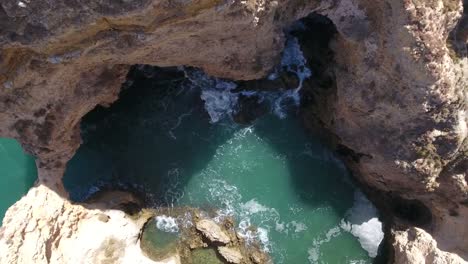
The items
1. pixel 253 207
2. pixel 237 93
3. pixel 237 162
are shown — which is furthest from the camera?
pixel 237 93

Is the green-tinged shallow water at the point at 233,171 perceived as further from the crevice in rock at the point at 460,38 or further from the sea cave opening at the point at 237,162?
the crevice in rock at the point at 460,38

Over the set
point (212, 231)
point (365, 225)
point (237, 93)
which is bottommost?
point (212, 231)

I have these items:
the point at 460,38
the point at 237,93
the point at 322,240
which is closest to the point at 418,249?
the point at 322,240

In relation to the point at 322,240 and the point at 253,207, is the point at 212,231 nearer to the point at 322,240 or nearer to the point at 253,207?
the point at 253,207

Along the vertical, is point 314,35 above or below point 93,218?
above

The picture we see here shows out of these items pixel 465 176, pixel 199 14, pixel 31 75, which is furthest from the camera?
pixel 465 176

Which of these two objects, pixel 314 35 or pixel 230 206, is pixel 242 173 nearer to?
pixel 230 206

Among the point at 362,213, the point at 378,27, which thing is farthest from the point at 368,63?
the point at 362,213
